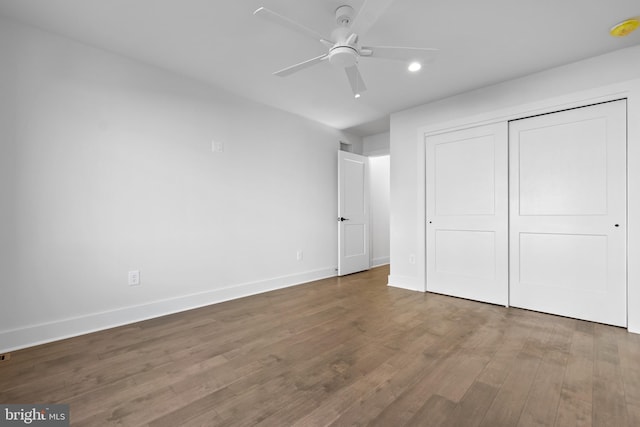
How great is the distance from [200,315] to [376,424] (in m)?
2.07

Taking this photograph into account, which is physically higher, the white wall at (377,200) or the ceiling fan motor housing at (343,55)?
the ceiling fan motor housing at (343,55)

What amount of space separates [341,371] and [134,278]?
6.89ft

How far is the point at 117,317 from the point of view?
251cm

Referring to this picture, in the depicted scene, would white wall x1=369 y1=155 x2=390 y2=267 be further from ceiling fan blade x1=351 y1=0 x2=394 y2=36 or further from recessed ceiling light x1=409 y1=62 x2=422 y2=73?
ceiling fan blade x1=351 y1=0 x2=394 y2=36

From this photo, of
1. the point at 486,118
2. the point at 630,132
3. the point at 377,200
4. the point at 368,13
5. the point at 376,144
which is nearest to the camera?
the point at 368,13

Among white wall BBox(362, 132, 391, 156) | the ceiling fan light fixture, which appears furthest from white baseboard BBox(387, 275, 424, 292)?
the ceiling fan light fixture

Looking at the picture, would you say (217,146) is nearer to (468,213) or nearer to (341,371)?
(341,371)

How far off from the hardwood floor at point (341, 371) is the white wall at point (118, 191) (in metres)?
0.32

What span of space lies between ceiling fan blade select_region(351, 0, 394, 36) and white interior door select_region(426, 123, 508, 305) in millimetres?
2233

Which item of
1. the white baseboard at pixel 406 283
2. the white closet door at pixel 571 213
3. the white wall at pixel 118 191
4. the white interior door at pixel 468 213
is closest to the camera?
the white wall at pixel 118 191

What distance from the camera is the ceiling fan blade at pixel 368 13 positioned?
148 cm

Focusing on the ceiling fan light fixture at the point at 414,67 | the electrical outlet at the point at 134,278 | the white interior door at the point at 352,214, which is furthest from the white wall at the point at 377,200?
the electrical outlet at the point at 134,278

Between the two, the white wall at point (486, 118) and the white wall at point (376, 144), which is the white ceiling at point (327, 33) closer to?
the white wall at point (486, 118)

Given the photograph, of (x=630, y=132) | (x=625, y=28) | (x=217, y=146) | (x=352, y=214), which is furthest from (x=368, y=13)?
(x=352, y=214)
